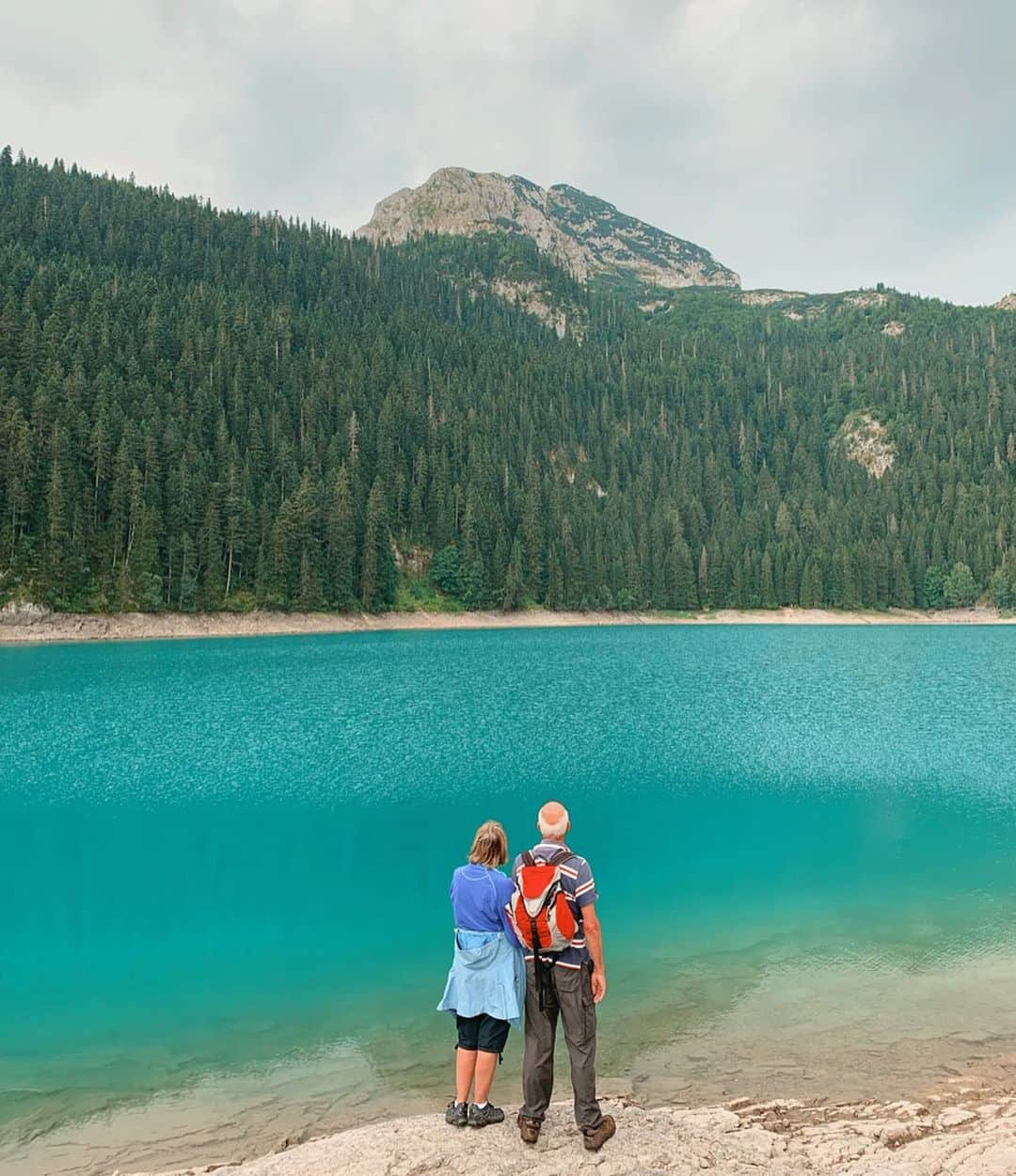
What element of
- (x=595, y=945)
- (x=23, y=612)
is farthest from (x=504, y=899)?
(x=23, y=612)

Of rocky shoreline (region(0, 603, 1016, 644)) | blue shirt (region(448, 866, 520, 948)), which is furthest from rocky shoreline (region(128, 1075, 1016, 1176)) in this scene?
rocky shoreline (region(0, 603, 1016, 644))

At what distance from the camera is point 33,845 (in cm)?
2064

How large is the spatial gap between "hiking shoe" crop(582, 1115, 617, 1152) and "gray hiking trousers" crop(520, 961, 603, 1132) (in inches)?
1.7

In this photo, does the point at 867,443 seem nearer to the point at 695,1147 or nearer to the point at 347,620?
the point at 347,620

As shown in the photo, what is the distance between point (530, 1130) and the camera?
7059mm

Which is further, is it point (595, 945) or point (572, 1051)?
point (572, 1051)

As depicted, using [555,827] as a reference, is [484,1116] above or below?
below

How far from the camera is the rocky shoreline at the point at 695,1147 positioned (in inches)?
266

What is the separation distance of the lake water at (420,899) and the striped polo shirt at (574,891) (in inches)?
142

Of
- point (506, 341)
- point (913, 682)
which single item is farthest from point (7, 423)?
point (506, 341)

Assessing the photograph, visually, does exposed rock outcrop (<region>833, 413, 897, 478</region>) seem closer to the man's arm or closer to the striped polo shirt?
the man's arm

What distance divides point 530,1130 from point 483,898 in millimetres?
1927

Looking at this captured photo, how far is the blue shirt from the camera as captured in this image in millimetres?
7359

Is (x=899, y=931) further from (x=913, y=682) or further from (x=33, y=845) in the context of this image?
(x=913, y=682)
